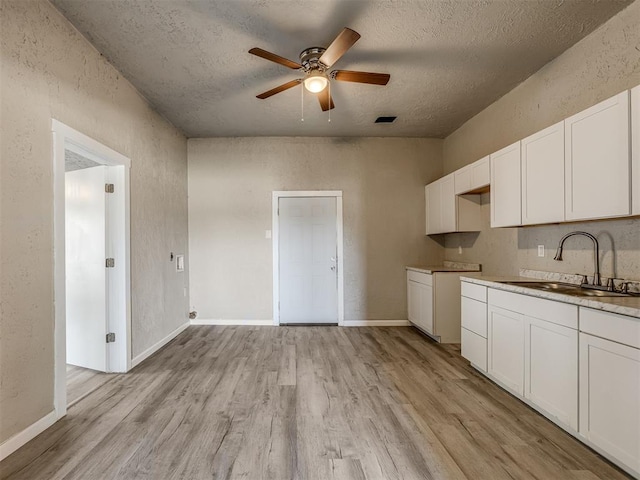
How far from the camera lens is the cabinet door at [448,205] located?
3.72 metres

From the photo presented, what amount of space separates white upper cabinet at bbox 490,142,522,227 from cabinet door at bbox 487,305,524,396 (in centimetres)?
85

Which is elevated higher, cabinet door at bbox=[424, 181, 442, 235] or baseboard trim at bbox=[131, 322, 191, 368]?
cabinet door at bbox=[424, 181, 442, 235]

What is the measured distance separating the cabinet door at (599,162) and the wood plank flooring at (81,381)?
400 cm

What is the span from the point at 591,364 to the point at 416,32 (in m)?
2.53

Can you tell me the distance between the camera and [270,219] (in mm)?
4617

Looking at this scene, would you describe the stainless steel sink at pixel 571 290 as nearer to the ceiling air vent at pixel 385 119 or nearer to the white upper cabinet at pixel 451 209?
the white upper cabinet at pixel 451 209

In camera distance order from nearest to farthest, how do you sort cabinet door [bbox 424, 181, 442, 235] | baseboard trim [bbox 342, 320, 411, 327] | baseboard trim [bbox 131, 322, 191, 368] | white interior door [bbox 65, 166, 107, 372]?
1. white interior door [bbox 65, 166, 107, 372]
2. baseboard trim [bbox 131, 322, 191, 368]
3. cabinet door [bbox 424, 181, 442, 235]
4. baseboard trim [bbox 342, 320, 411, 327]

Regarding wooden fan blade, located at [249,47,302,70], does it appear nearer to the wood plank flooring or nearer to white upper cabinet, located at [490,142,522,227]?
white upper cabinet, located at [490,142,522,227]

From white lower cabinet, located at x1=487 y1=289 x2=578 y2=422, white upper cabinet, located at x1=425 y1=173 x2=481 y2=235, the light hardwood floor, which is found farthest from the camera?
white upper cabinet, located at x1=425 y1=173 x2=481 y2=235

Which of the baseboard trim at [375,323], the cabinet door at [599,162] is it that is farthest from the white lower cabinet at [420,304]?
the cabinet door at [599,162]

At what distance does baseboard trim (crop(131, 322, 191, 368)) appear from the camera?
3077mm

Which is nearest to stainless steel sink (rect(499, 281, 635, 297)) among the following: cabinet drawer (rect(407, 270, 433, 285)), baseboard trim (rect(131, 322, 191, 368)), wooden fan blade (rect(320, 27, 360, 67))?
cabinet drawer (rect(407, 270, 433, 285))

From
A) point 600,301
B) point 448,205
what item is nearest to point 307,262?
point 448,205

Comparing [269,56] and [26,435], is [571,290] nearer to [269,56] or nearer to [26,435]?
[269,56]
